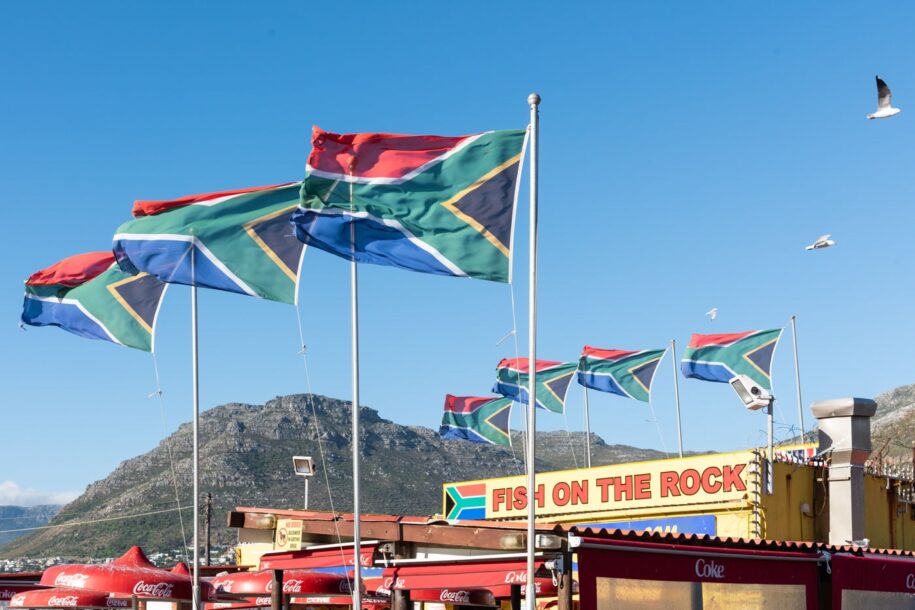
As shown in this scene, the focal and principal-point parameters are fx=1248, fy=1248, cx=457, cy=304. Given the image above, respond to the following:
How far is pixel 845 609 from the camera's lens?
18.6 m

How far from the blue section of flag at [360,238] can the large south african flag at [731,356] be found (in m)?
15.7

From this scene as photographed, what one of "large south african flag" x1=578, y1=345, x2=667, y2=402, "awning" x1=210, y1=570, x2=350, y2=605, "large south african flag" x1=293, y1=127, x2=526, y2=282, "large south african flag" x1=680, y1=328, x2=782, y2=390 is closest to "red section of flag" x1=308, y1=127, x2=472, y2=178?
"large south african flag" x1=293, y1=127, x2=526, y2=282

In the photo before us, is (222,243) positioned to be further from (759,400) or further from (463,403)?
(463,403)

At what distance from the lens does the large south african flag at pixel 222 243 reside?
1507cm

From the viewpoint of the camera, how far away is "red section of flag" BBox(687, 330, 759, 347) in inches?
1118

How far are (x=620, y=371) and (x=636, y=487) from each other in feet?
26.0

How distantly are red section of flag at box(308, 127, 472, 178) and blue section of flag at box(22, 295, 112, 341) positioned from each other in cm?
558

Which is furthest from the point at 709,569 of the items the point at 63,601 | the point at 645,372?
the point at 645,372

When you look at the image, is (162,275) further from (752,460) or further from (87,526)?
(87,526)

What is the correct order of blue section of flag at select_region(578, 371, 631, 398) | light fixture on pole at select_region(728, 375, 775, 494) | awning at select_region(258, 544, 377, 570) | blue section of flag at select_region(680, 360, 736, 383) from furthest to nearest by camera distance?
blue section of flag at select_region(578, 371, 631, 398) → blue section of flag at select_region(680, 360, 736, 383) → light fixture on pole at select_region(728, 375, 775, 494) → awning at select_region(258, 544, 377, 570)

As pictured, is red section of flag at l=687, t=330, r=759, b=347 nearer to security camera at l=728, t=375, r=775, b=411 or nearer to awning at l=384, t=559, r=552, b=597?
security camera at l=728, t=375, r=775, b=411

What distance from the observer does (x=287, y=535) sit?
20688 mm

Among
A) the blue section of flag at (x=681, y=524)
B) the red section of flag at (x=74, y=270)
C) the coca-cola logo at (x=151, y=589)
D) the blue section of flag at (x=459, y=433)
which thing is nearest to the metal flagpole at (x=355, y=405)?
the coca-cola logo at (x=151, y=589)

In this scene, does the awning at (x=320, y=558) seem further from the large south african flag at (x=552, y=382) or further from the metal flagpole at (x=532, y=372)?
the large south african flag at (x=552, y=382)
